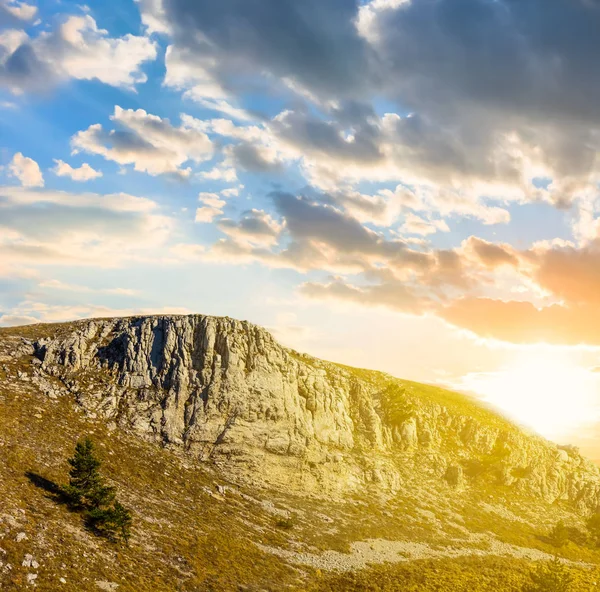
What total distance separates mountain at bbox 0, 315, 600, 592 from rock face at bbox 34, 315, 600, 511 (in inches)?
10.5

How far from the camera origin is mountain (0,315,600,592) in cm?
3712

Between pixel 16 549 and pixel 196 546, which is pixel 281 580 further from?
pixel 16 549

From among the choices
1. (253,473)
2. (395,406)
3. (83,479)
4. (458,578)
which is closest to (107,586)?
(83,479)

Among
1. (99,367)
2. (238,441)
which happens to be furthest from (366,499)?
(99,367)

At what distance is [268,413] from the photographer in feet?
235

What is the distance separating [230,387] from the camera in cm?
7056

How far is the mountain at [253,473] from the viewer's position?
37.1 meters

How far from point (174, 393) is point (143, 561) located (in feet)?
112

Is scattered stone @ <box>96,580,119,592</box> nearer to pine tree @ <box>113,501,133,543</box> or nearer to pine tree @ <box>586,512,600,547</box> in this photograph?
pine tree @ <box>113,501,133,543</box>

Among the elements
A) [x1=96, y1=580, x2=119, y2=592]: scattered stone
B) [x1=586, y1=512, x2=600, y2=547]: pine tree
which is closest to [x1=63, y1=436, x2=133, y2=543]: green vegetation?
[x1=96, y1=580, x2=119, y2=592]: scattered stone

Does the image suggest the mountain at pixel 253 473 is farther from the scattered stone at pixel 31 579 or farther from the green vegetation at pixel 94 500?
the green vegetation at pixel 94 500

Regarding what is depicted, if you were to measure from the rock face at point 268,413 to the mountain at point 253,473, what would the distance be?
10.5 inches

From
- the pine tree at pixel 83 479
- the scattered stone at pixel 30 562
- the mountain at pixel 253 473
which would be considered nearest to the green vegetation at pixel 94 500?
the pine tree at pixel 83 479

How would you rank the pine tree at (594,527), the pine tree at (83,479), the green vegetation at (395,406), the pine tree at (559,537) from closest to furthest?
the pine tree at (83,479) < the pine tree at (559,537) < the pine tree at (594,527) < the green vegetation at (395,406)
